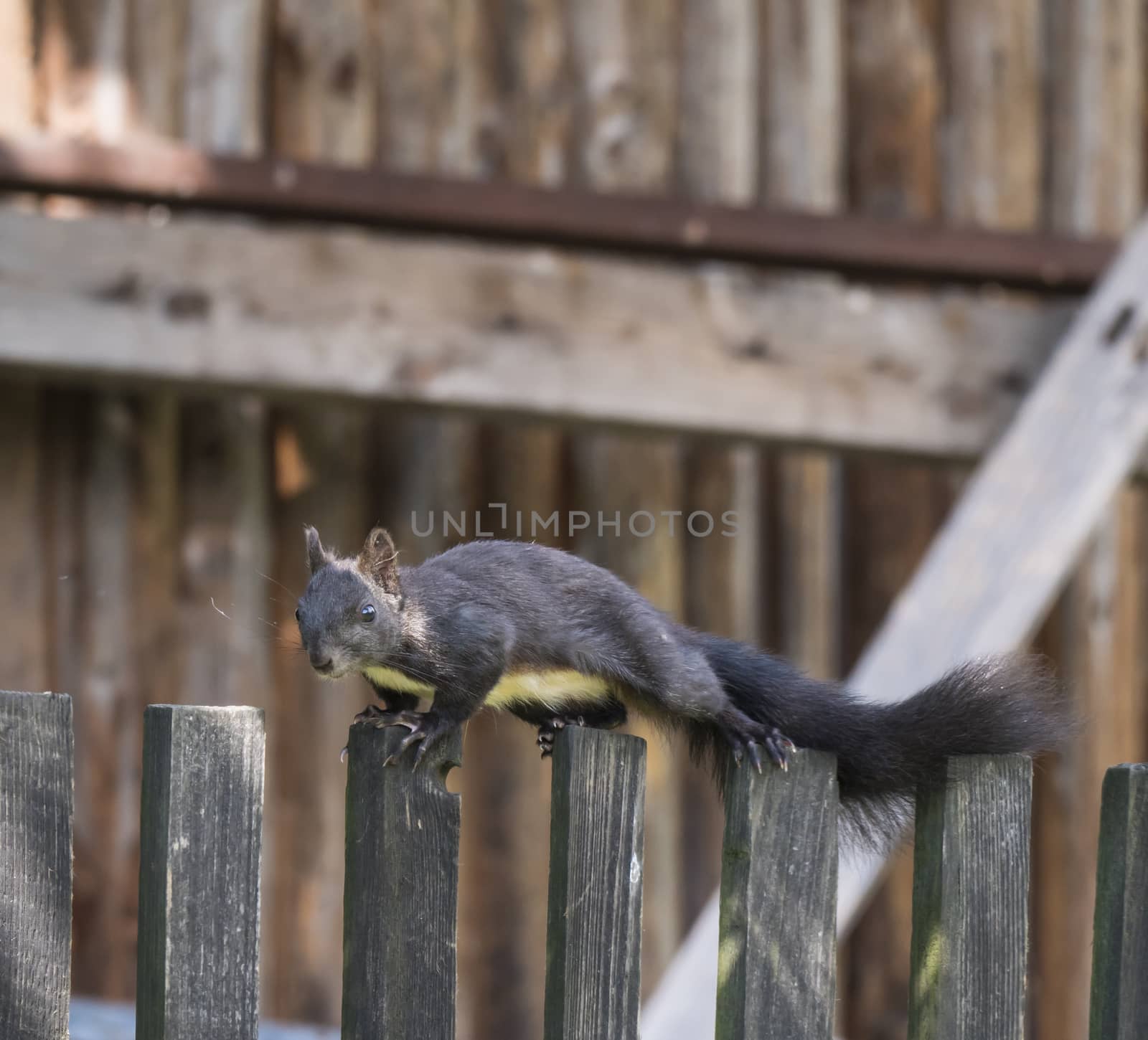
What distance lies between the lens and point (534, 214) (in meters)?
3.38

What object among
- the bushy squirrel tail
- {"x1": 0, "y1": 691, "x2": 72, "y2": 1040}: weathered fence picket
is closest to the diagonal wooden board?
the bushy squirrel tail

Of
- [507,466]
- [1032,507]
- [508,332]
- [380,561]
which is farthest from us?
[507,466]

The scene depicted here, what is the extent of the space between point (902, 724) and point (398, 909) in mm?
642

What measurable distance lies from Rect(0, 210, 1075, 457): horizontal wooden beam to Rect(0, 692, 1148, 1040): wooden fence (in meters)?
1.67

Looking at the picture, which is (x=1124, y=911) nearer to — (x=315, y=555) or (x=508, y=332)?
(x=315, y=555)

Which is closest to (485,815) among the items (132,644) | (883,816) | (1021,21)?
(132,644)

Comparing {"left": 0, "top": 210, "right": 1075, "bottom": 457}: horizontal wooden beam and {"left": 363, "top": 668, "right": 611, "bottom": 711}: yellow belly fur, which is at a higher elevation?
{"left": 0, "top": 210, "right": 1075, "bottom": 457}: horizontal wooden beam

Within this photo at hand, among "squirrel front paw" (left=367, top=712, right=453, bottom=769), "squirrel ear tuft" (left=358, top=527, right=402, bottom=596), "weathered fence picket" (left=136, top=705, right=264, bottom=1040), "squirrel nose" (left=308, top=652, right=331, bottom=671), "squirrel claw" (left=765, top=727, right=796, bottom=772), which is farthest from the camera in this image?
"squirrel ear tuft" (left=358, top=527, right=402, bottom=596)

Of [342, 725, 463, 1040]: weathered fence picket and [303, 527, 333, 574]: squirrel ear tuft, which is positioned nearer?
[342, 725, 463, 1040]: weathered fence picket

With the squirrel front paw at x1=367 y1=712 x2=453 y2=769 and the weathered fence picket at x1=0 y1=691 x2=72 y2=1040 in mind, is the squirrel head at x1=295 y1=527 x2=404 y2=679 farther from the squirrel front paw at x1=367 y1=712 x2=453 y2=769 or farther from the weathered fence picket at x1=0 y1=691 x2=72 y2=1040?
the weathered fence picket at x1=0 y1=691 x2=72 y2=1040

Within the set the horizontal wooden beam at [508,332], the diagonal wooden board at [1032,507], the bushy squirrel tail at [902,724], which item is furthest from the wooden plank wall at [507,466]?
the bushy squirrel tail at [902,724]

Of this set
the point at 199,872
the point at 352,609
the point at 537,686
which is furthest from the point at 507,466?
the point at 199,872

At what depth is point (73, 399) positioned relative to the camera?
367 centimetres

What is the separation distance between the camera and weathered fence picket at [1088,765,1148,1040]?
1740 millimetres
